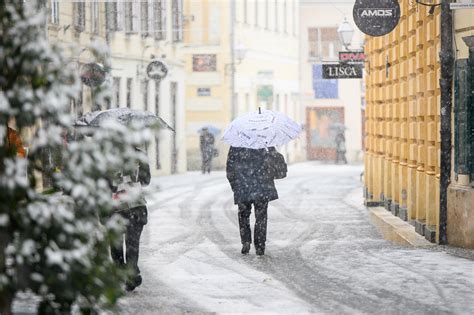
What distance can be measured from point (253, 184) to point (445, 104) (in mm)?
2997

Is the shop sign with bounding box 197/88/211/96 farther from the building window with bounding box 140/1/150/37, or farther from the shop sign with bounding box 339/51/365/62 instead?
the shop sign with bounding box 339/51/365/62

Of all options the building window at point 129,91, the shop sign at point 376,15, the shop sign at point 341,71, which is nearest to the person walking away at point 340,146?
the building window at point 129,91

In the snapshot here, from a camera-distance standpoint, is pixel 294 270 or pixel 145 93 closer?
pixel 294 270

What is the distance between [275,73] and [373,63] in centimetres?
2891

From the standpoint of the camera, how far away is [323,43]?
193ft

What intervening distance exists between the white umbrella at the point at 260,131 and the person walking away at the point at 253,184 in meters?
0.25

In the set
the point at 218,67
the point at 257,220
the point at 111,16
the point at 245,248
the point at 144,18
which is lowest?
the point at 245,248

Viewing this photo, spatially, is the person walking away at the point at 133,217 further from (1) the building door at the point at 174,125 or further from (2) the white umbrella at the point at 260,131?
(1) the building door at the point at 174,125

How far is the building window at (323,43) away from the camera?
5838 centimetres

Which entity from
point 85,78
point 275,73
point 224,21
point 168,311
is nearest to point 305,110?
point 275,73

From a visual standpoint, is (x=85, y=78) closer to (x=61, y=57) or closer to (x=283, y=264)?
(x=283, y=264)

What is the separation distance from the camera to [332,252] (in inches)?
627

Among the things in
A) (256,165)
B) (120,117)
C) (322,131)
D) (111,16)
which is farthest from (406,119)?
(322,131)

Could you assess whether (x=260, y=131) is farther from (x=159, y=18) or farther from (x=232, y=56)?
(x=232, y=56)
